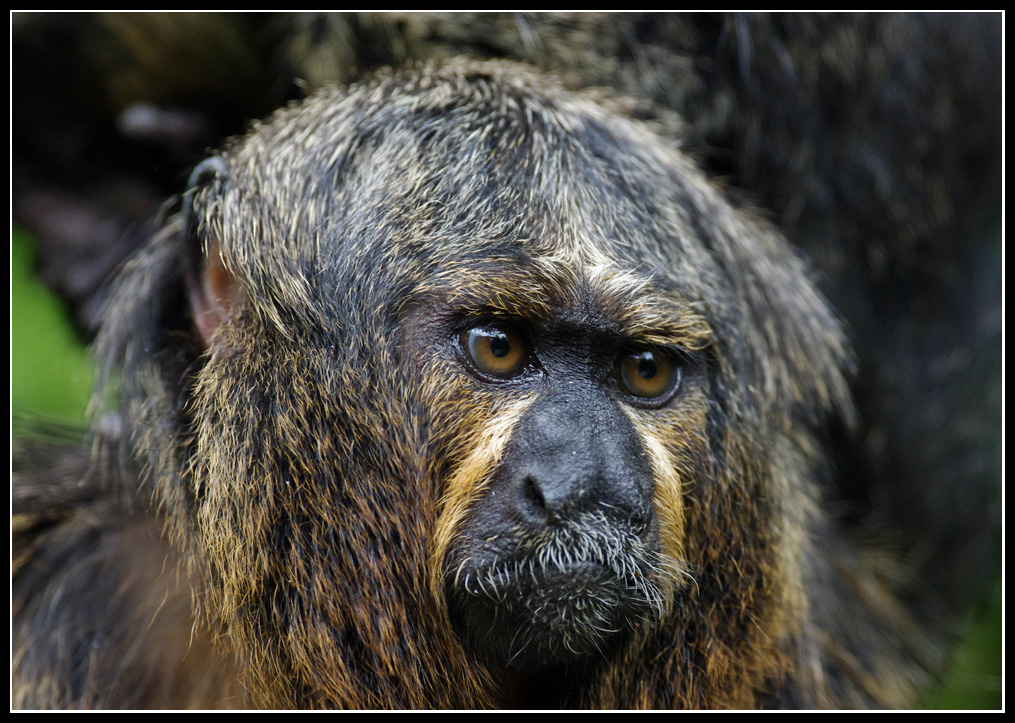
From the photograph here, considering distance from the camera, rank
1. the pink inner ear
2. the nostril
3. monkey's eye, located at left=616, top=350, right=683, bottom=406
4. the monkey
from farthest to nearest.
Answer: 1. the pink inner ear
2. monkey's eye, located at left=616, top=350, right=683, bottom=406
3. the monkey
4. the nostril

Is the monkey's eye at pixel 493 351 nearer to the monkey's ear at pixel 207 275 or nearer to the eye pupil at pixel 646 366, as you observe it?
the eye pupil at pixel 646 366

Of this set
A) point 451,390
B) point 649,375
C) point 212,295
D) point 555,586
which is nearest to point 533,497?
point 555,586

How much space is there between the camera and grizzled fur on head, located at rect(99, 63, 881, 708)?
2311mm

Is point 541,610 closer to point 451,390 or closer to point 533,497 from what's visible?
point 533,497

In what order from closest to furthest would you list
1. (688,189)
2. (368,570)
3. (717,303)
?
(368,570)
(717,303)
(688,189)

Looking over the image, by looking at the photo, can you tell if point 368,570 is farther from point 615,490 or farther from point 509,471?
point 615,490

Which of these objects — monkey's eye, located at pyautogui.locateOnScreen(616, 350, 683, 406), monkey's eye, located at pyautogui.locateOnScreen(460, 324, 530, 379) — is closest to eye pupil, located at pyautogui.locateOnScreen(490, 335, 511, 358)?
monkey's eye, located at pyautogui.locateOnScreen(460, 324, 530, 379)

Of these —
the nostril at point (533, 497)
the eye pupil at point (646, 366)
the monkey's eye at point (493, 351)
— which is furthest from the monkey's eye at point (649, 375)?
the nostril at point (533, 497)

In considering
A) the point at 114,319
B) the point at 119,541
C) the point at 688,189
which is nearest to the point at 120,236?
the point at 114,319

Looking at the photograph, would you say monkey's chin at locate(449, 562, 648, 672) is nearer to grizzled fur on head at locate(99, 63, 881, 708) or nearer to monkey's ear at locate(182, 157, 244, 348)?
grizzled fur on head at locate(99, 63, 881, 708)

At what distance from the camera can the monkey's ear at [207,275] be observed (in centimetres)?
252

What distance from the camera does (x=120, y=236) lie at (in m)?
3.82

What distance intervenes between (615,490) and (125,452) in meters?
1.50

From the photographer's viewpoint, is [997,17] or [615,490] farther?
[997,17]
